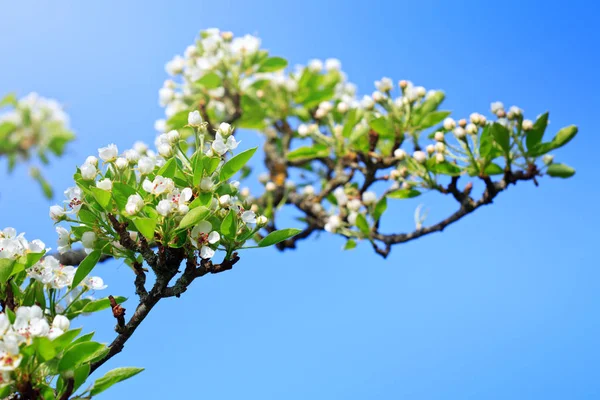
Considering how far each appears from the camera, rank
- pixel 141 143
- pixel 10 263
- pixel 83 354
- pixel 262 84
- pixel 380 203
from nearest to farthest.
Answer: pixel 83 354, pixel 10 263, pixel 380 203, pixel 262 84, pixel 141 143

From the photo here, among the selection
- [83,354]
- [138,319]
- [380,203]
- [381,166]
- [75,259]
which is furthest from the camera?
[381,166]

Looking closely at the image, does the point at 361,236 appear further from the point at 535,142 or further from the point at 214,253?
the point at 214,253

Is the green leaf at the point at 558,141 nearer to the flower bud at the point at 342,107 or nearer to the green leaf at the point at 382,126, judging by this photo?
the green leaf at the point at 382,126

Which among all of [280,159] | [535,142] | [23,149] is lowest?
[535,142]

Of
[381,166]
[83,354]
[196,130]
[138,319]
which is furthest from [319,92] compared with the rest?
[83,354]

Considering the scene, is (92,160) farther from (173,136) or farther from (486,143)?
(486,143)

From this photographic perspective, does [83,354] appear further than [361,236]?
No

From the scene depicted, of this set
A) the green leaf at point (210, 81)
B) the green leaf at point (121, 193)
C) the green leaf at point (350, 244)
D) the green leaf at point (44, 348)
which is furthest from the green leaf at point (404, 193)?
the green leaf at point (44, 348)
